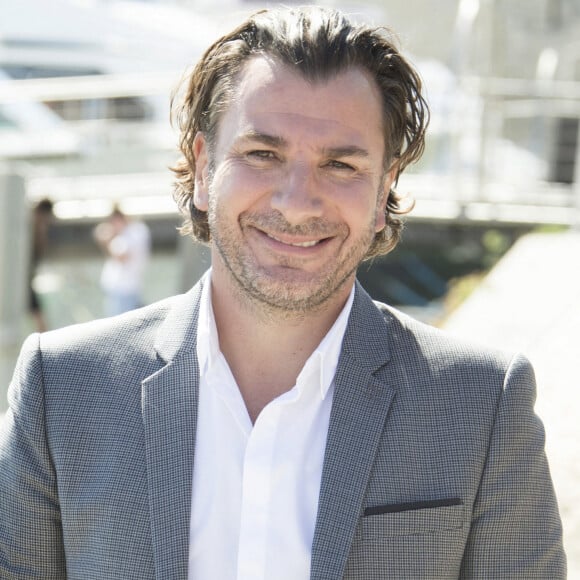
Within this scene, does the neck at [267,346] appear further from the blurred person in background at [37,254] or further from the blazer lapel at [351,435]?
the blurred person in background at [37,254]

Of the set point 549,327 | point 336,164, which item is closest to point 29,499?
point 336,164

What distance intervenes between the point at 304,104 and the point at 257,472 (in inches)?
28.3

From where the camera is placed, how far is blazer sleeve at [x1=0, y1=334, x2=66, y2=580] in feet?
6.22

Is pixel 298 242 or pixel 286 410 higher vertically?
pixel 298 242

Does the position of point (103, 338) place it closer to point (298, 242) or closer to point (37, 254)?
point (298, 242)

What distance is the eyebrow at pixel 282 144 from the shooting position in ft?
6.30

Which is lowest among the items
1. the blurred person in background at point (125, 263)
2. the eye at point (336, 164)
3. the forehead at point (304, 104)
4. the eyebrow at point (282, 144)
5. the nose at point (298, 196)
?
the blurred person in background at point (125, 263)

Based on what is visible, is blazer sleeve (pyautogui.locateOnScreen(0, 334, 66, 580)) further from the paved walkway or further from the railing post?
the railing post

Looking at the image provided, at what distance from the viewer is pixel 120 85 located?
443 inches

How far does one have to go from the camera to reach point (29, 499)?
1.91 meters

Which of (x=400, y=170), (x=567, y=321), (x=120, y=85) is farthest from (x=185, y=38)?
(x=400, y=170)

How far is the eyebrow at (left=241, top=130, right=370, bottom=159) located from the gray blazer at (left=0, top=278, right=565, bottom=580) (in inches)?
15.2

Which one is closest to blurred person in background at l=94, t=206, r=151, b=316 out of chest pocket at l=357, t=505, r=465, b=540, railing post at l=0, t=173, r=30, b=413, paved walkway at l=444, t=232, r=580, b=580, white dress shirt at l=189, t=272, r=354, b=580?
railing post at l=0, t=173, r=30, b=413

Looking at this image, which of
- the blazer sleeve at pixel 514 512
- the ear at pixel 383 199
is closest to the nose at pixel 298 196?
the ear at pixel 383 199
